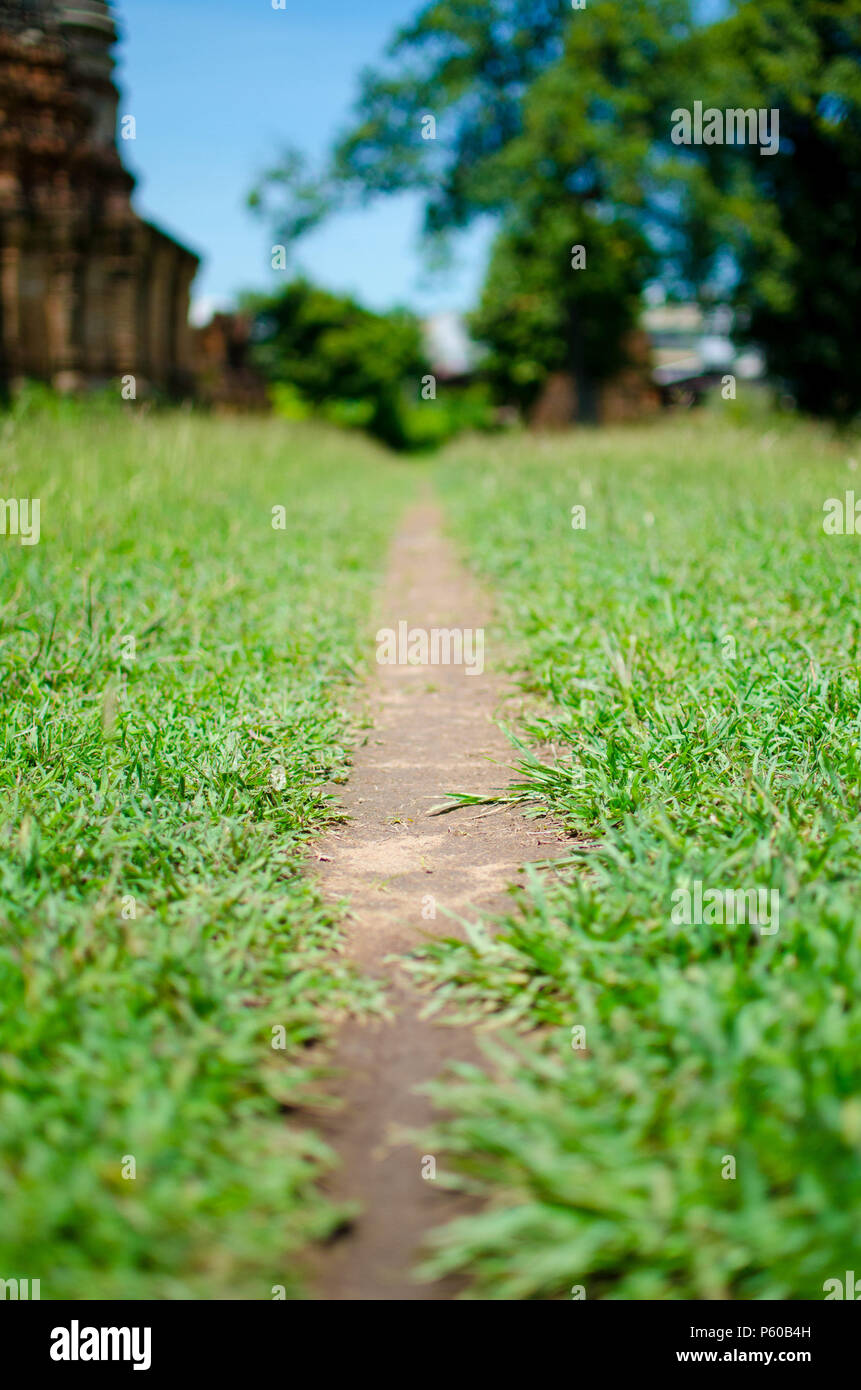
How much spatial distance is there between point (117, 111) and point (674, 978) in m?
22.7

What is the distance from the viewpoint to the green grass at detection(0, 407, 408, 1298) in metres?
1.47

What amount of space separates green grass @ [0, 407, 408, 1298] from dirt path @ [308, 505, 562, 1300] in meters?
0.08

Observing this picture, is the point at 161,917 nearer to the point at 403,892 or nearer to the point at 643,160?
the point at 403,892

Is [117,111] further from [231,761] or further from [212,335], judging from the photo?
[231,761]

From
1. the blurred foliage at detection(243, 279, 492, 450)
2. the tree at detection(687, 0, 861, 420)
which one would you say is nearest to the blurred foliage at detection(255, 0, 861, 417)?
the tree at detection(687, 0, 861, 420)

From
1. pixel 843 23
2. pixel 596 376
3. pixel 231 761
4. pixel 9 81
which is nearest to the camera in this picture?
pixel 231 761

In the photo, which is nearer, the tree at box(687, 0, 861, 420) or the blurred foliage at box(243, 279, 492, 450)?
the tree at box(687, 0, 861, 420)

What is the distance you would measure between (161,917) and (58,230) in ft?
54.3

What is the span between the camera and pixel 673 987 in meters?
1.89

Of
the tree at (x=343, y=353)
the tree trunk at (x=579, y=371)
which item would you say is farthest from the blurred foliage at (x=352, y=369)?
the tree trunk at (x=579, y=371)

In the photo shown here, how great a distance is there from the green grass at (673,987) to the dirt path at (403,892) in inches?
3.2

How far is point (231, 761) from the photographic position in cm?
318

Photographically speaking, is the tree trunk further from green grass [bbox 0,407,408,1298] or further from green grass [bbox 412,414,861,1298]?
green grass [bbox 412,414,861,1298]
